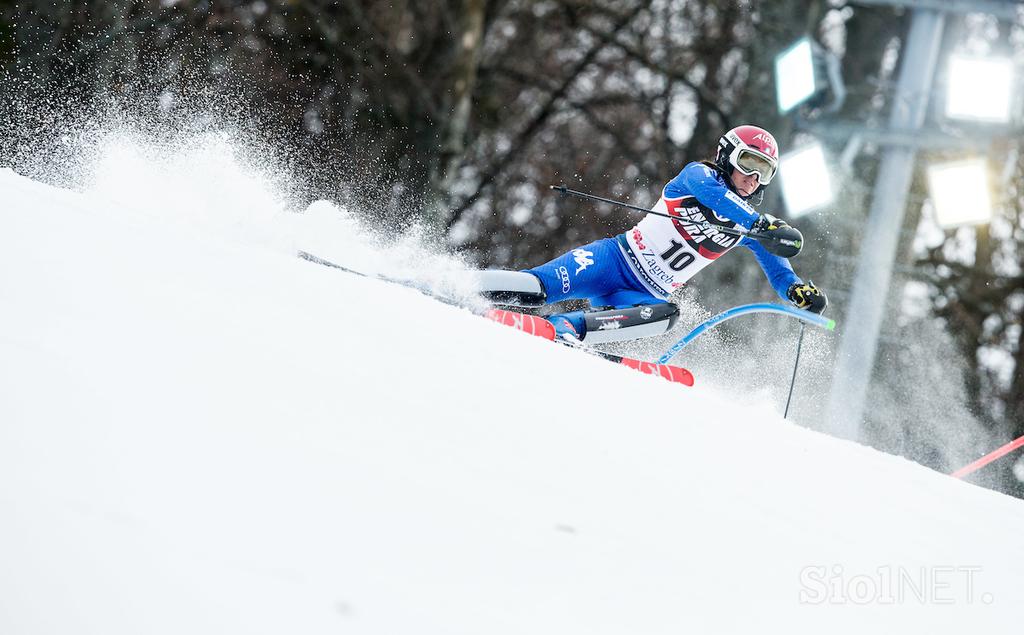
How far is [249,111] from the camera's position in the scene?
13430 mm

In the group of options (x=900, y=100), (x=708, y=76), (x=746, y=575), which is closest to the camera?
(x=746, y=575)

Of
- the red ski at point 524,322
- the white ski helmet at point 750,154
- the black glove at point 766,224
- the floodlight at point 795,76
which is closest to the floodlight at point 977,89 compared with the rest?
the floodlight at point 795,76

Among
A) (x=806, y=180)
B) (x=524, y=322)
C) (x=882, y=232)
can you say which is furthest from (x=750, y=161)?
(x=806, y=180)

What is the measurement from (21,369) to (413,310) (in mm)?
1881

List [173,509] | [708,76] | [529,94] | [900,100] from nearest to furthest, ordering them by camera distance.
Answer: [173,509]
[900,100]
[708,76]
[529,94]


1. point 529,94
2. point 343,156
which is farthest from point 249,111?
point 529,94

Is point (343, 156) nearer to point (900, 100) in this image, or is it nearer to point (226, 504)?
point (900, 100)

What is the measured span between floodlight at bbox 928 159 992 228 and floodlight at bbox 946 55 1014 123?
597 mm

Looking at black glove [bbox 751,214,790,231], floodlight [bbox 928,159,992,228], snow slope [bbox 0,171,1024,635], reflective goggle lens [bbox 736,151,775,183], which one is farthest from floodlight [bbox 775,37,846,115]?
snow slope [bbox 0,171,1024,635]

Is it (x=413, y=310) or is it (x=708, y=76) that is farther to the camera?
(x=708, y=76)

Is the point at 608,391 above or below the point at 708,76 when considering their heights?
below

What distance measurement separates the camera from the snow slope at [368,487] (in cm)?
180

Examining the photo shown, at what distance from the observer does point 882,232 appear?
10164mm

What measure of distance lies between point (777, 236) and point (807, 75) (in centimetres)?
622
